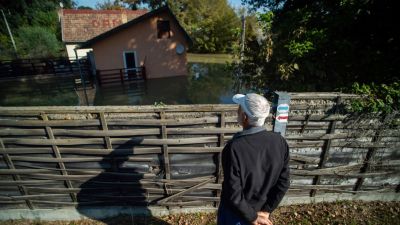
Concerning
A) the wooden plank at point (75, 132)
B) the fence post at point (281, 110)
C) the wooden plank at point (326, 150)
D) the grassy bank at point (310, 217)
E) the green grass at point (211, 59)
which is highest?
the fence post at point (281, 110)

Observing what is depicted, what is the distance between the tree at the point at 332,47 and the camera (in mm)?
5555

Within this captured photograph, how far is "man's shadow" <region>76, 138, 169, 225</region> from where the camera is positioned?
3.95 metres

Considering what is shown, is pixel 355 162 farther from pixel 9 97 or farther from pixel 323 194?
pixel 9 97

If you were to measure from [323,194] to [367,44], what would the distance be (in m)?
3.88

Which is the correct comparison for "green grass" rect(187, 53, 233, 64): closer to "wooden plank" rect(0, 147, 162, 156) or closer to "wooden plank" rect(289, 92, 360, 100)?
"wooden plank" rect(289, 92, 360, 100)

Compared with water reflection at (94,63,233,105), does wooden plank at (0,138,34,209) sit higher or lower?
higher

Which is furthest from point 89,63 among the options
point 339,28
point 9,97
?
point 339,28

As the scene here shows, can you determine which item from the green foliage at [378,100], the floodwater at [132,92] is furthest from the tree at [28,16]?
the green foliage at [378,100]

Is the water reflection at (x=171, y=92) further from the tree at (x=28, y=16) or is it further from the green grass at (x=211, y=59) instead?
the tree at (x=28, y=16)

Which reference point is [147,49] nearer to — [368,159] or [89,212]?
[89,212]

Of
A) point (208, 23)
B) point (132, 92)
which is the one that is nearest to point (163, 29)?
point (132, 92)

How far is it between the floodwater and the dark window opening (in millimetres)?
3196

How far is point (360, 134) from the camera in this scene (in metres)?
4.12

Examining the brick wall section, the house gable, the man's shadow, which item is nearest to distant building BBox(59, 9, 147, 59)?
the brick wall section
